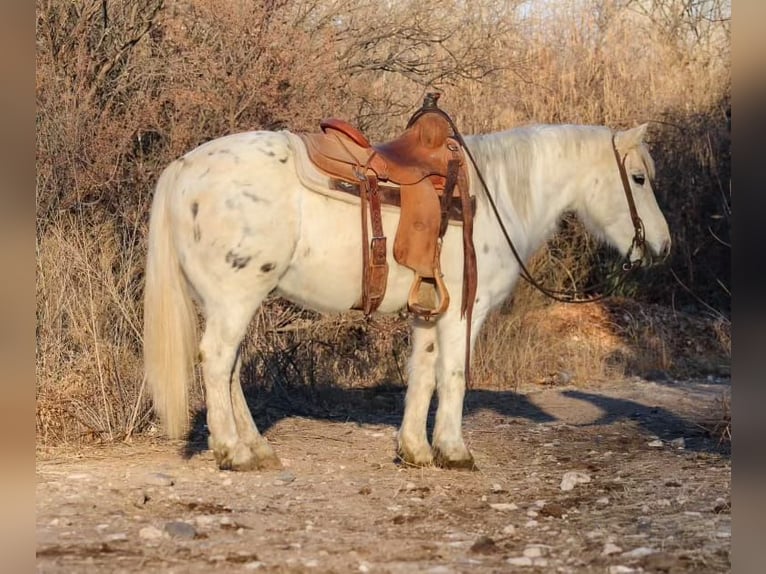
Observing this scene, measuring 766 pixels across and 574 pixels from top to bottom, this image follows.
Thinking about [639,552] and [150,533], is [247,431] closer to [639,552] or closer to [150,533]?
[150,533]

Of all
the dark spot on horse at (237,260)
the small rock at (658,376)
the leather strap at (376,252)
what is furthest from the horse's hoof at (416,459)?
the small rock at (658,376)

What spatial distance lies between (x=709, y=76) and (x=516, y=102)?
11.4ft

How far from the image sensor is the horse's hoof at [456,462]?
594 cm

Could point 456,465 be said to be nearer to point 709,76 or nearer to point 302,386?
point 302,386

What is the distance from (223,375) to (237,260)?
701mm

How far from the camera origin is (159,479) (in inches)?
215

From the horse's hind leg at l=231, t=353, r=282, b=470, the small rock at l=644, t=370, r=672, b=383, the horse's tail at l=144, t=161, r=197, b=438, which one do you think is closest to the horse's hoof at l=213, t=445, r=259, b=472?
the horse's hind leg at l=231, t=353, r=282, b=470

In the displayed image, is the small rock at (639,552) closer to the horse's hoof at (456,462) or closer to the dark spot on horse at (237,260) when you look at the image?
the horse's hoof at (456,462)

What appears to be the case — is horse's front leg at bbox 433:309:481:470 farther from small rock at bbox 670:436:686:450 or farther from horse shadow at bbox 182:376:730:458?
small rock at bbox 670:436:686:450

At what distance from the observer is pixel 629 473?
5949 millimetres

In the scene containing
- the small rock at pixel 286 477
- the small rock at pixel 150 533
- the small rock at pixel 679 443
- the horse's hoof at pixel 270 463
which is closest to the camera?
the small rock at pixel 150 533

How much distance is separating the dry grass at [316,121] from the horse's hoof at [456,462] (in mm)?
2159

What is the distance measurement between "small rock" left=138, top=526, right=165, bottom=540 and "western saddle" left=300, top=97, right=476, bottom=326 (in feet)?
6.52
